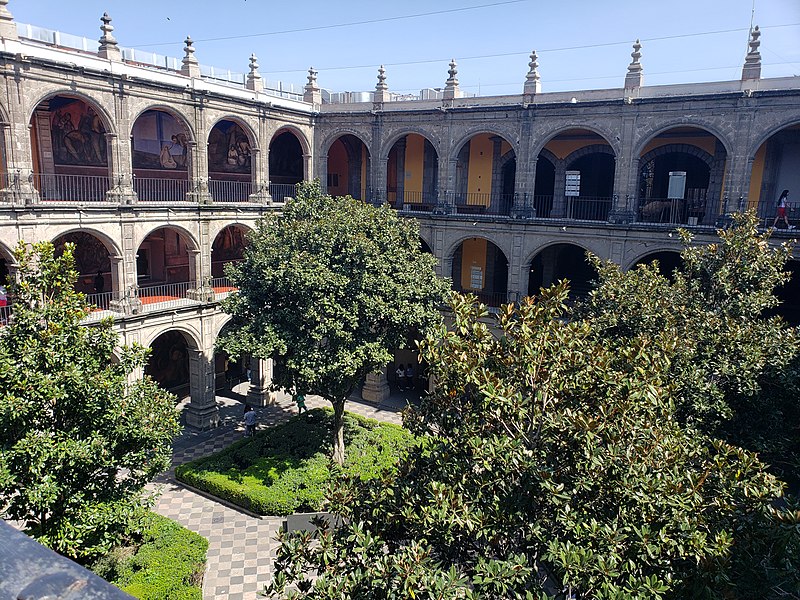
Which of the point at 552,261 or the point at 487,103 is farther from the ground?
the point at 487,103

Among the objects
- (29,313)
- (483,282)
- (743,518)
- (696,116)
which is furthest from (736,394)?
(483,282)

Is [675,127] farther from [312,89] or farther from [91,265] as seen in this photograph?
[91,265]

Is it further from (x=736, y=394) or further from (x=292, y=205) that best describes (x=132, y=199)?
(x=736, y=394)

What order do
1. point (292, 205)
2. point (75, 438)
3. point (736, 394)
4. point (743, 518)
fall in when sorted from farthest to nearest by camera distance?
point (292, 205) → point (736, 394) → point (75, 438) → point (743, 518)

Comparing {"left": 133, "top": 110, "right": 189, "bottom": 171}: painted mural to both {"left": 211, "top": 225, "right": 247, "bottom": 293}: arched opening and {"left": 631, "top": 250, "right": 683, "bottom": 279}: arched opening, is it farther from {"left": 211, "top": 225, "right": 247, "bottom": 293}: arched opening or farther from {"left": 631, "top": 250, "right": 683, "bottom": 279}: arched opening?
{"left": 631, "top": 250, "right": 683, "bottom": 279}: arched opening

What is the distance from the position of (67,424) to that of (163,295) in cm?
1552

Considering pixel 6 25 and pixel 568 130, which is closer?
pixel 6 25

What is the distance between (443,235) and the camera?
86.5 feet

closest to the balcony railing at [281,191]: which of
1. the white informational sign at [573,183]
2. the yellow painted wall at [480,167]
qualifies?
the yellow painted wall at [480,167]

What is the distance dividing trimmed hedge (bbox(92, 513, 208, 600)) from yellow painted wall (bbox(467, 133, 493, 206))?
61.5 ft

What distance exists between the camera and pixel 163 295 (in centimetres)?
2531

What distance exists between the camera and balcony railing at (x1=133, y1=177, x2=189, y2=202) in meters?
25.5

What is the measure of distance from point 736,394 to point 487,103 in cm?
1649

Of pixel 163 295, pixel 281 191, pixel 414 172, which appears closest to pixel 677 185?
pixel 414 172
